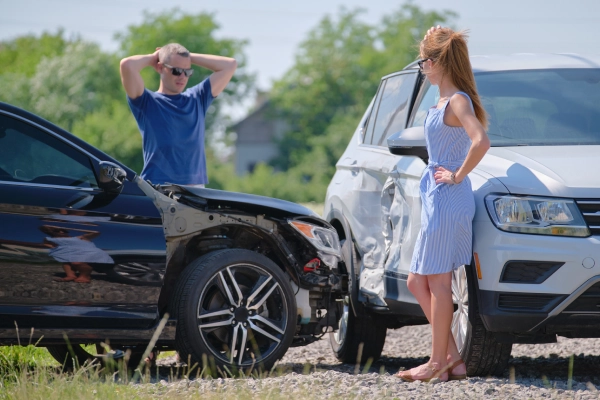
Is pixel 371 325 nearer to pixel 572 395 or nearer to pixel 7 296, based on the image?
pixel 572 395

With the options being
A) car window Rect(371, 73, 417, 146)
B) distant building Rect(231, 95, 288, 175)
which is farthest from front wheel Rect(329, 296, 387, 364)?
distant building Rect(231, 95, 288, 175)

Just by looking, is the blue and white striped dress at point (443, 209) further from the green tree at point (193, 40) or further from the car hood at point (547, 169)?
the green tree at point (193, 40)

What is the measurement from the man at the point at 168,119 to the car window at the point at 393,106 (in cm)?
130

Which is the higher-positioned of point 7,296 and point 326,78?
point 326,78

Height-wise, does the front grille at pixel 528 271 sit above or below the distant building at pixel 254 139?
below

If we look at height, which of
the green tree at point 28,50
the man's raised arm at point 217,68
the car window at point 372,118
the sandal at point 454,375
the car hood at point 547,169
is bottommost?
the sandal at point 454,375

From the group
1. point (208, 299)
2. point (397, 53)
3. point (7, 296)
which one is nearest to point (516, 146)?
point (208, 299)

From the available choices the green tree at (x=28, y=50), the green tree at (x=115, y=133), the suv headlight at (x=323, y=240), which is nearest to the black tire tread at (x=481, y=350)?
the suv headlight at (x=323, y=240)

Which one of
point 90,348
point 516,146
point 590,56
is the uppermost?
point 590,56

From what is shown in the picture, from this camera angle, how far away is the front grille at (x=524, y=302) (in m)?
4.95

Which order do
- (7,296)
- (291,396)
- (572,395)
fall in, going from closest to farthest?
(291,396)
(572,395)
(7,296)

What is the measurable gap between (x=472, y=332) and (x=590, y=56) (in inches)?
99.3

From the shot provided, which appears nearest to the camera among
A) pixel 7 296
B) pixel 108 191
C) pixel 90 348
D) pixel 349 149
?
pixel 7 296

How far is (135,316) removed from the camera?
5531mm
